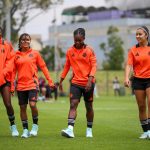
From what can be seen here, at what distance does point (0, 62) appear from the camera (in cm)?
1501

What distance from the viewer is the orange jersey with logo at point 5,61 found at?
1492 centimetres

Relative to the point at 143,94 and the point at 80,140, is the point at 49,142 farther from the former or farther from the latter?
the point at 143,94

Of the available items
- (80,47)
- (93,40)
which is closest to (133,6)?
(93,40)

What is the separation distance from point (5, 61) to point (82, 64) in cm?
169

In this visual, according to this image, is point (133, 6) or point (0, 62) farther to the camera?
point (133, 6)

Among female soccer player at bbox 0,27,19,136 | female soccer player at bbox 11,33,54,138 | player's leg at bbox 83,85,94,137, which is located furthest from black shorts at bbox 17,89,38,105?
player's leg at bbox 83,85,94,137

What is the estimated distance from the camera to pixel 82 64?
49.8 feet

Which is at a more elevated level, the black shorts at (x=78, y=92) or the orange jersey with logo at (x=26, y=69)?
the orange jersey with logo at (x=26, y=69)

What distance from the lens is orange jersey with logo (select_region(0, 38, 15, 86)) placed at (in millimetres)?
14922

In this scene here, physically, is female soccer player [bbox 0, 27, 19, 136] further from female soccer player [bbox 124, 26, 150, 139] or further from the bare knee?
the bare knee

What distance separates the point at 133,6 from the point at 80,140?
87.0 metres

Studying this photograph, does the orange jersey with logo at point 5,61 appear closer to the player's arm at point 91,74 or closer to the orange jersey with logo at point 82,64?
the orange jersey with logo at point 82,64

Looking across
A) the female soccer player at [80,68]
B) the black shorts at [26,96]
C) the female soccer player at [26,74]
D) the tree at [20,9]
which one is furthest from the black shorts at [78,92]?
the tree at [20,9]

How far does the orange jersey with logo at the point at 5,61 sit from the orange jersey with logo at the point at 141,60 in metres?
2.60
